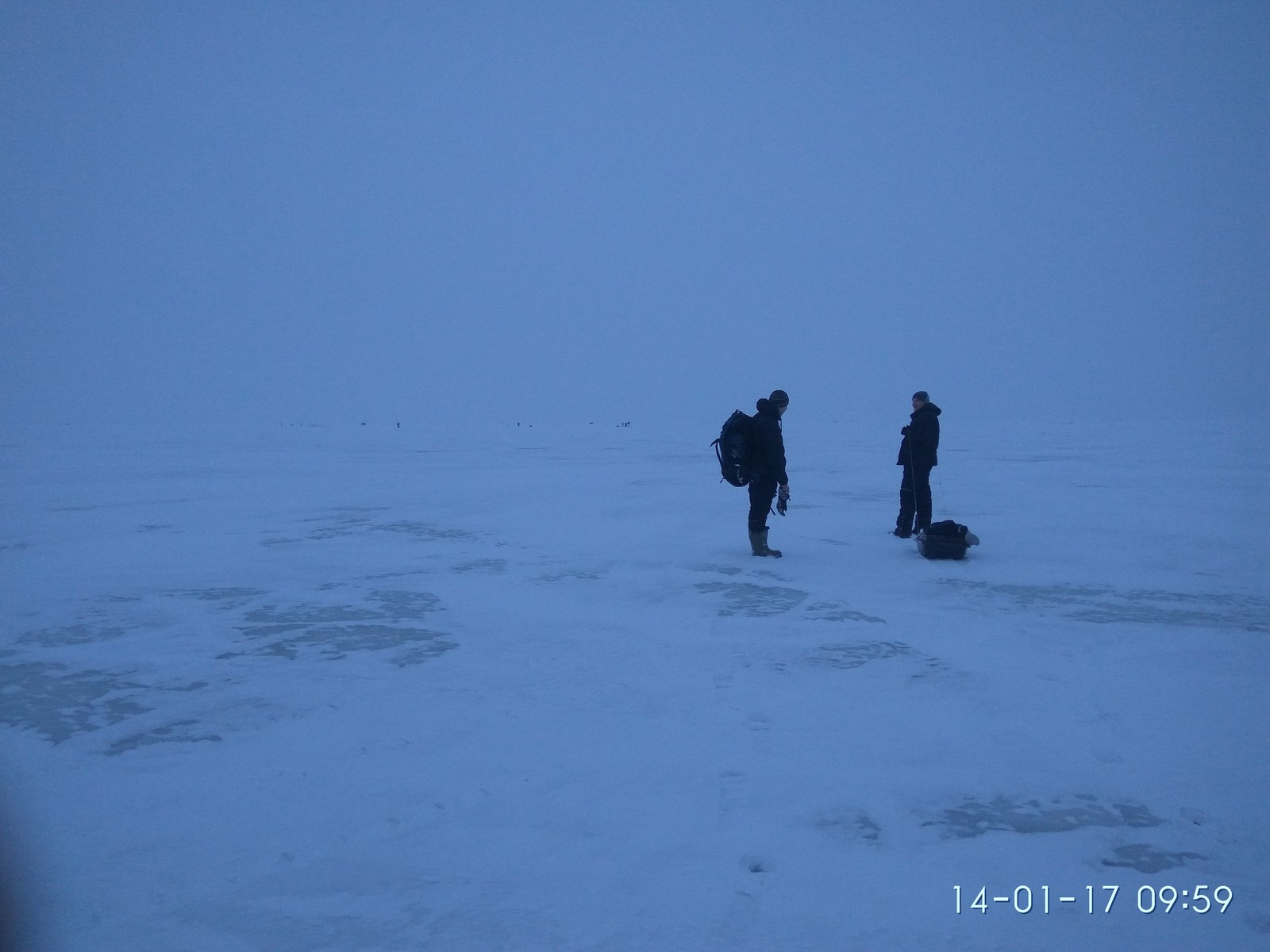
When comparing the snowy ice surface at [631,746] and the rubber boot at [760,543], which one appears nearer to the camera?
the snowy ice surface at [631,746]

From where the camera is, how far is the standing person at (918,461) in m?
8.80

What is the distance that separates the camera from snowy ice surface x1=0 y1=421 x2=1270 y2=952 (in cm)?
248

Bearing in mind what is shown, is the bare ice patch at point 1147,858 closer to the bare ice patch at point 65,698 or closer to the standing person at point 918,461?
the bare ice patch at point 65,698

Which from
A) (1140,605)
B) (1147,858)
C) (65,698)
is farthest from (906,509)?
(65,698)

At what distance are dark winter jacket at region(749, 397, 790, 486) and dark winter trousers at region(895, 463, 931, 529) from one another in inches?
70.5

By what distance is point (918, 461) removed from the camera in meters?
8.82

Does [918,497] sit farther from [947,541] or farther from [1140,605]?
[1140,605]

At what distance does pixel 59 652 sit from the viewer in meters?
4.96

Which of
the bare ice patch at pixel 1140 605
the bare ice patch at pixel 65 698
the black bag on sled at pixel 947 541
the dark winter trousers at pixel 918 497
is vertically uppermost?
the dark winter trousers at pixel 918 497

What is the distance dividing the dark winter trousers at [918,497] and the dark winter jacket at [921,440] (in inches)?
4.4

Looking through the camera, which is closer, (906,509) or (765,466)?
(765,466)

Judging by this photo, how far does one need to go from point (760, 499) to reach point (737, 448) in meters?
0.64

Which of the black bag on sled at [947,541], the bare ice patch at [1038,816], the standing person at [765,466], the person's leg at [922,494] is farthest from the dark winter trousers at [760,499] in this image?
the bare ice patch at [1038,816]

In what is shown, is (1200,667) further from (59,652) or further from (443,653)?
(59,652)
